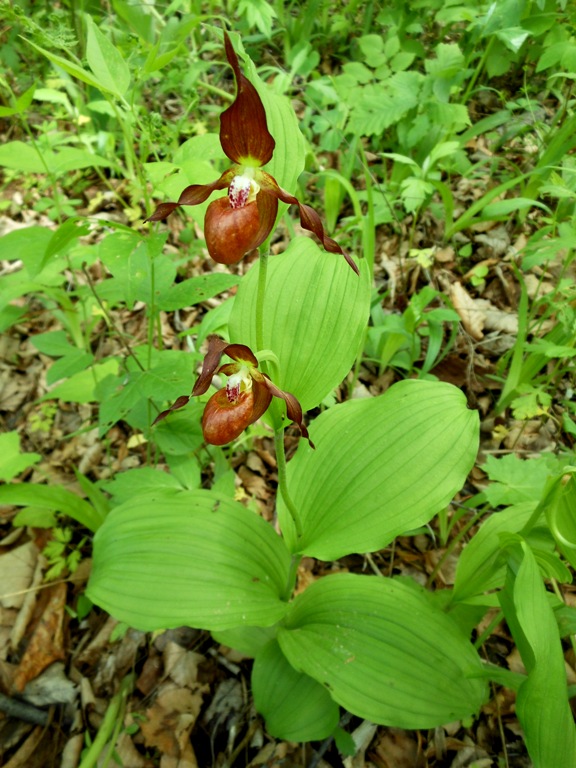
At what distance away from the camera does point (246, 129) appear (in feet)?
3.26

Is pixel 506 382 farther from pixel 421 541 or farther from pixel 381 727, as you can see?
pixel 381 727

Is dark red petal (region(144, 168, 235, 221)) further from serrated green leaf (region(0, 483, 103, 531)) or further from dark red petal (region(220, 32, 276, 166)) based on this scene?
serrated green leaf (region(0, 483, 103, 531))

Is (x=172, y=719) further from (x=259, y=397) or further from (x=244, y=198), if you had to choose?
(x=244, y=198)

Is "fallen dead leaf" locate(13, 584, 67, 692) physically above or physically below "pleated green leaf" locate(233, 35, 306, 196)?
below

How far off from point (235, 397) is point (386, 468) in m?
0.49

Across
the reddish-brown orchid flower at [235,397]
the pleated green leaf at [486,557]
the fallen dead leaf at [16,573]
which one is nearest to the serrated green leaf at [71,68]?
the reddish-brown orchid flower at [235,397]

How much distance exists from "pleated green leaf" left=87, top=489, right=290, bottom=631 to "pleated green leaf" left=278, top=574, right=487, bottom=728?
14 centimetres

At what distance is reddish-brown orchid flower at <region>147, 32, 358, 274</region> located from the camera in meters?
0.98

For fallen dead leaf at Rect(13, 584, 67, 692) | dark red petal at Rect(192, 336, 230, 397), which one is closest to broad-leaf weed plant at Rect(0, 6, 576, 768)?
dark red petal at Rect(192, 336, 230, 397)

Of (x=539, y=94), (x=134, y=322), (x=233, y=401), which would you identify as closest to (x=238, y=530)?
(x=233, y=401)

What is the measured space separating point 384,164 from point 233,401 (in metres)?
2.44

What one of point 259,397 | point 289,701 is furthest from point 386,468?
point 289,701

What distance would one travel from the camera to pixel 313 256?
147 cm

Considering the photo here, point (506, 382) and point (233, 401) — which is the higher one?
point (233, 401)
